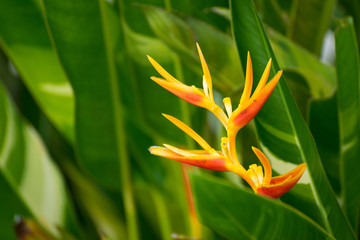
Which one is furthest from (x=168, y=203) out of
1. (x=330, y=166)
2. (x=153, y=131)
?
(x=330, y=166)

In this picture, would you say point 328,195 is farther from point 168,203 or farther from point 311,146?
point 168,203

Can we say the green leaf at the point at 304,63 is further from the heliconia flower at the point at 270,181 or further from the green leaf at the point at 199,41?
the heliconia flower at the point at 270,181

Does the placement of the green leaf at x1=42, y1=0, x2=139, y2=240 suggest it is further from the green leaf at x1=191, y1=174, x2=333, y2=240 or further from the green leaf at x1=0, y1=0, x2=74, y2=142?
the green leaf at x1=191, y1=174, x2=333, y2=240

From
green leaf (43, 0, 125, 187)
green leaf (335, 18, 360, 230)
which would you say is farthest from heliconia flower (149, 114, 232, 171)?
green leaf (43, 0, 125, 187)

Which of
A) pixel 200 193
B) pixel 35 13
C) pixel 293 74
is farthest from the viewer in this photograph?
pixel 35 13

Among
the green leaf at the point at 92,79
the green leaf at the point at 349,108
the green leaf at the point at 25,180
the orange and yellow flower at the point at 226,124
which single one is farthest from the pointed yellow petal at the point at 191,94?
the green leaf at the point at 25,180

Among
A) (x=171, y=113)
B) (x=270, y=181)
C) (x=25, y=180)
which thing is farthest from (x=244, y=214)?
(x=25, y=180)
